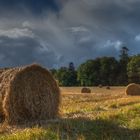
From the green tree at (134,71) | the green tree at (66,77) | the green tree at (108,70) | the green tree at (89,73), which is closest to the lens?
the green tree at (134,71)

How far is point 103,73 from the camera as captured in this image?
110 metres

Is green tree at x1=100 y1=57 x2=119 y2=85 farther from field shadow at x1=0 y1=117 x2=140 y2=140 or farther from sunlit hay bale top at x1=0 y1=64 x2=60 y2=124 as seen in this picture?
field shadow at x1=0 y1=117 x2=140 y2=140

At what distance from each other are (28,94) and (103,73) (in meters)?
94.2

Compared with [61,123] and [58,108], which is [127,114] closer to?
[58,108]

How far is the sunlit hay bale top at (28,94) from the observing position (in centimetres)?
1559

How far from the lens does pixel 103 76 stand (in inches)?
4333

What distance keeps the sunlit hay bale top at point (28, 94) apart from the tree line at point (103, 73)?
83263 millimetres


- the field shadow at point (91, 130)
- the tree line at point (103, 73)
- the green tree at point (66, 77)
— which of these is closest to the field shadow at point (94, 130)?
the field shadow at point (91, 130)

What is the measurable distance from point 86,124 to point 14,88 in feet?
11.4

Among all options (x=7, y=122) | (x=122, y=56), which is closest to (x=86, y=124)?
(x=7, y=122)

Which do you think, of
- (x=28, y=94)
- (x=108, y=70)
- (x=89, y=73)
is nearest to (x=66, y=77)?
(x=89, y=73)

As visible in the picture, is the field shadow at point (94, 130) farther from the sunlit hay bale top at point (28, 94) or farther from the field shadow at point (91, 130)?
the sunlit hay bale top at point (28, 94)

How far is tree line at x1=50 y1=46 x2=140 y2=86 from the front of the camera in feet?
336

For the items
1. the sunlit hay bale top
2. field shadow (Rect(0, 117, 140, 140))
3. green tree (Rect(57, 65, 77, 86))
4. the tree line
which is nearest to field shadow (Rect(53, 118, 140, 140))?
field shadow (Rect(0, 117, 140, 140))
